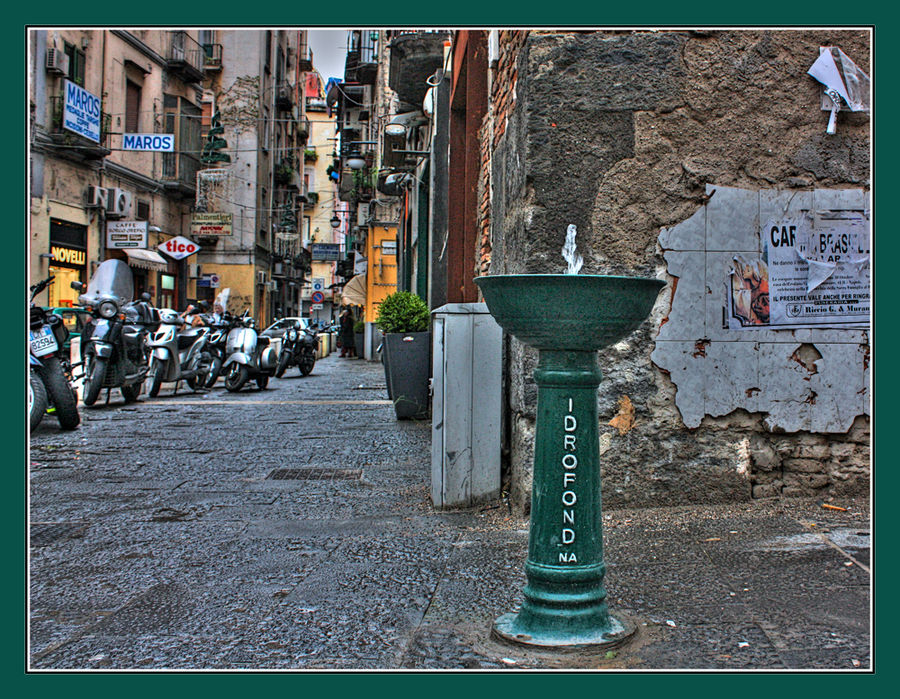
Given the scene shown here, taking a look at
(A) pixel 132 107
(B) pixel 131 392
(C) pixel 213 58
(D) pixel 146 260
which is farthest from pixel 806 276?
(C) pixel 213 58

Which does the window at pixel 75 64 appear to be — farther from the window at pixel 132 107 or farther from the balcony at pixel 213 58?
the balcony at pixel 213 58

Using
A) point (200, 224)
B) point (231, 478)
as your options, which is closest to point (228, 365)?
point (231, 478)

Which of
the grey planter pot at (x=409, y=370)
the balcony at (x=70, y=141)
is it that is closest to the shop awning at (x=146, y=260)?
the balcony at (x=70, y=141)

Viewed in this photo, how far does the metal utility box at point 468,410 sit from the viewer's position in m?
4.79

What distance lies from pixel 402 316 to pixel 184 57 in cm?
2387

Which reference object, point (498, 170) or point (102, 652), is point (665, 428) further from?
point (102, 652)

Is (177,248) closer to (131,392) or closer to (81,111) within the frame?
(81,111)

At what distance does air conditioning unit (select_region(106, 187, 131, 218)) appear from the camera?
77.5ft

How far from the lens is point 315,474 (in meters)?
6.15

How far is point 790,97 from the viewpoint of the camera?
14.9 feet

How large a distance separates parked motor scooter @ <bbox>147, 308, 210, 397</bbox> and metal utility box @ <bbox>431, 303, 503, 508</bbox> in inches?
346

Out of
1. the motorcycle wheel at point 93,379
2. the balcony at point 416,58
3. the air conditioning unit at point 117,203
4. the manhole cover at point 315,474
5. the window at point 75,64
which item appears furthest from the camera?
the air conditioning unit at point 117,203

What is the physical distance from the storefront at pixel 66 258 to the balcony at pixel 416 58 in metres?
11.3

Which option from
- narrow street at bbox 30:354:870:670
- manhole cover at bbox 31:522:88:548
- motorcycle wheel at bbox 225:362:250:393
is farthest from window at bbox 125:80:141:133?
manhole cover at bbox 31:522:88:548
